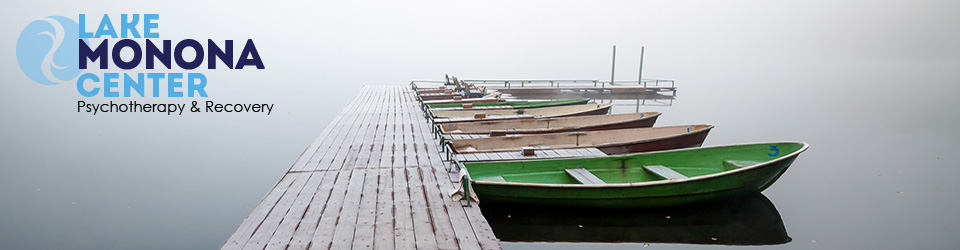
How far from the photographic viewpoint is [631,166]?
25.6 ft

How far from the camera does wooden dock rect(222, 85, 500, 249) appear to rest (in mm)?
4648

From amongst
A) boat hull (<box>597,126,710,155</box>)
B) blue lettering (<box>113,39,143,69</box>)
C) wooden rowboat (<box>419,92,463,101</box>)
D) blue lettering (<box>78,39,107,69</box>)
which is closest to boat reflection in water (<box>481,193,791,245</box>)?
boat hull (<box>597,126,710,155</box>)

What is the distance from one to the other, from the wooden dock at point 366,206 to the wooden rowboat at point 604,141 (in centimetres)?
85

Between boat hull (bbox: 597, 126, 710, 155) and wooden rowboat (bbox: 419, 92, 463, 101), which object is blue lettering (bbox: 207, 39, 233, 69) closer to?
Answer: wooden rowboat (bbox: 419, 92, 463, 101)

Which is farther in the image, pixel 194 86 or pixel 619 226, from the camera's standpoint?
pixel 194 86

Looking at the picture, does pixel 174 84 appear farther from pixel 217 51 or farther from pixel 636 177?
pixel 636 177

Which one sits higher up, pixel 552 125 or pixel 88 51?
pixel 88 51

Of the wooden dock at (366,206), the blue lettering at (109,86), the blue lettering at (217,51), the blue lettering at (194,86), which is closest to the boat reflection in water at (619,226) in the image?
the wooden dock at (366,206)

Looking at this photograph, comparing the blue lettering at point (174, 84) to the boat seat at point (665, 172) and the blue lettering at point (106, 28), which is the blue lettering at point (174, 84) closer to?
the blue lettering at point (106, 28)

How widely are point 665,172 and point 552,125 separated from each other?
13.7 feet

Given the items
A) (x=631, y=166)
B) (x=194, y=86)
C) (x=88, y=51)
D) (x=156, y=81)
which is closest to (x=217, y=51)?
(x=194, y=86)

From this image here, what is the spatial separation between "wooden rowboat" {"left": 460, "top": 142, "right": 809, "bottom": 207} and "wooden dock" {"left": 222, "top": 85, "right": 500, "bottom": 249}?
63 cm

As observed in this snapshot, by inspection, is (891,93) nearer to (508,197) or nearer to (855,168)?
(855,168)

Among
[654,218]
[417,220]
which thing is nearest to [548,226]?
[654,218]
